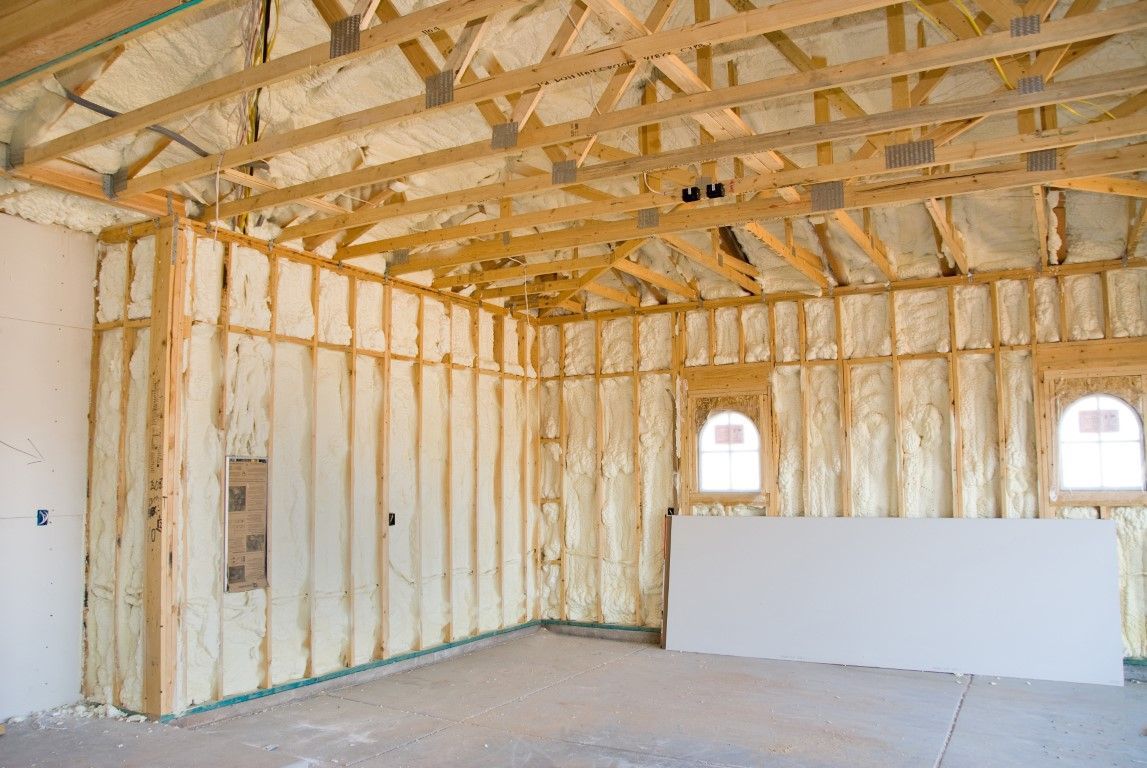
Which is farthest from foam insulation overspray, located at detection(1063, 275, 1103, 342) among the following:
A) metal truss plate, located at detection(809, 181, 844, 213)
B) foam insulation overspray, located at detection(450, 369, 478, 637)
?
foam insulation overspray, located at detection(450, 369, 478, 637)

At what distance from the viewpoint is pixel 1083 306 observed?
23.6 feet

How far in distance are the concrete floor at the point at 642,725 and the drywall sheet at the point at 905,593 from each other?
0.27 metres

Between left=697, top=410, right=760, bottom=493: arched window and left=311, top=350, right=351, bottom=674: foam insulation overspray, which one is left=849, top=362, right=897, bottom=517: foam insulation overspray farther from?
left=311, top=350, right=351, bottom=674: foam insulation overspray

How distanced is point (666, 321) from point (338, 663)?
15.0ft

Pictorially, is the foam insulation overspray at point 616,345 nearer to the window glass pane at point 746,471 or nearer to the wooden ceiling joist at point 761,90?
the window glass pane at point 746,471

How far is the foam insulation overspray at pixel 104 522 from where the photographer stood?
5.90m

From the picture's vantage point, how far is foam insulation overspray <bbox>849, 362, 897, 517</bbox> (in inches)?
309

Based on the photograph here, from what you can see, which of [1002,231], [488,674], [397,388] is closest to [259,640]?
[488,674]

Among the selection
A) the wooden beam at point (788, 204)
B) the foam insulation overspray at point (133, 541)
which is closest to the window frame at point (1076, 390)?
the wooden beam at point (788, 204)

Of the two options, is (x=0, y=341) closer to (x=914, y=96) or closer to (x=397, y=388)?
(x=397, y=388)

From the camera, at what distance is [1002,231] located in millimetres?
7301

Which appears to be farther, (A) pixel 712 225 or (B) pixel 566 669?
(B) pixel 566 669

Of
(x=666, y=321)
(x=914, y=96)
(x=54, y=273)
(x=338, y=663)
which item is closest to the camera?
(x=914, y=96)

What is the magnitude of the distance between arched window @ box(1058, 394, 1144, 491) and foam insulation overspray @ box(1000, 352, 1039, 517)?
0.23m
